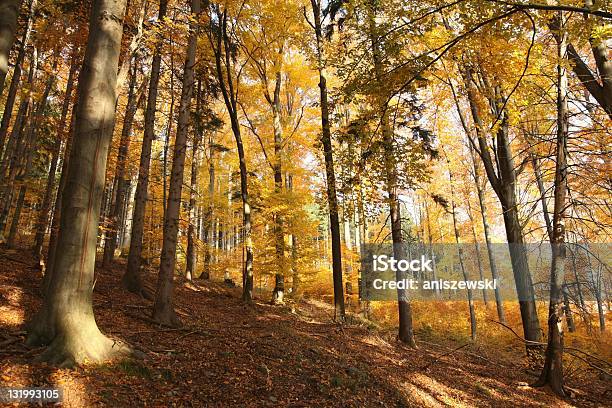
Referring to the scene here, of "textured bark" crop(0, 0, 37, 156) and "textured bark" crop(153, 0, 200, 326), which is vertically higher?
"textured bark" crop(0, 0, 37, 156)

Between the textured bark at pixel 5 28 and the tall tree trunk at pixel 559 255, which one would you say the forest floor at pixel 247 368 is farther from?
the textured bark at pixel 5 28

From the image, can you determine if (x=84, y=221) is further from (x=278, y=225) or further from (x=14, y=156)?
(x=14, y=156)

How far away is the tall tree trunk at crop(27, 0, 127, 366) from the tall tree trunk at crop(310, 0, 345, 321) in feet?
18.2

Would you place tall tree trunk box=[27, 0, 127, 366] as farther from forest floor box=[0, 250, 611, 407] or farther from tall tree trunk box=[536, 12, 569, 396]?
tall tree trunk box=[536, 12, 569, 396]

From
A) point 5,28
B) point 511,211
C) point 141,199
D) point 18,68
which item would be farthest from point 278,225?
point 5,28

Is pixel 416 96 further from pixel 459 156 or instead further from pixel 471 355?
pixel 459 156

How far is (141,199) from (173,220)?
381 cm

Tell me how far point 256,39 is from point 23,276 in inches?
459

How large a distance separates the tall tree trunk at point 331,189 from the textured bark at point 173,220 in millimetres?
3553

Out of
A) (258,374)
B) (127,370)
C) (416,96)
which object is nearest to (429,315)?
(416,96)

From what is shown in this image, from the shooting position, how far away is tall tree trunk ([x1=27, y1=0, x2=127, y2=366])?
428 centimetres

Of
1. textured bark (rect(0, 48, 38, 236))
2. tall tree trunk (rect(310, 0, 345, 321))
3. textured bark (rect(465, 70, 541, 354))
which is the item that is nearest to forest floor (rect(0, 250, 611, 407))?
tall tree trunk (rect(310, 0, 345, 321))

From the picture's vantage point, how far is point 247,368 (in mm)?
5777

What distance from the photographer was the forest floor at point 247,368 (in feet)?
13.5
